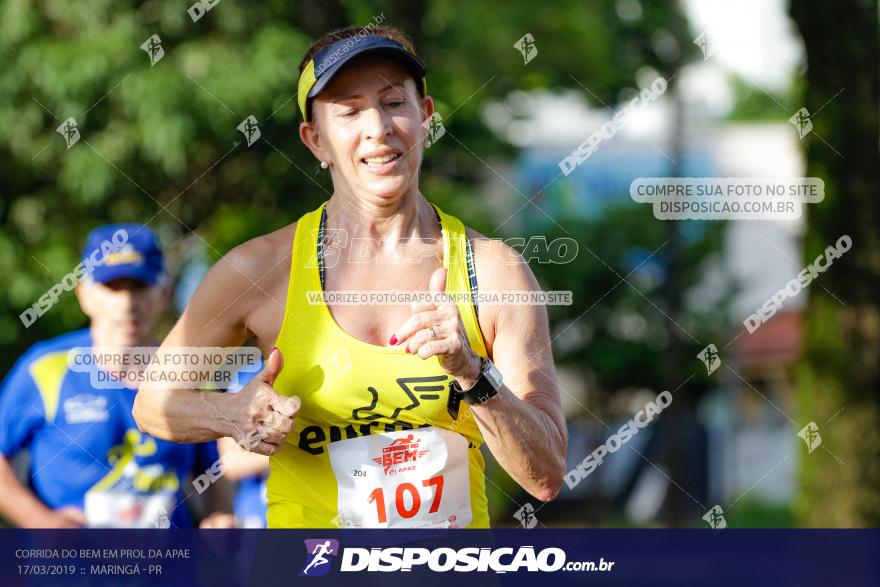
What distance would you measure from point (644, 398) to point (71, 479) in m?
13.7

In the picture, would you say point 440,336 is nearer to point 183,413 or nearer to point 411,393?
point 411,393

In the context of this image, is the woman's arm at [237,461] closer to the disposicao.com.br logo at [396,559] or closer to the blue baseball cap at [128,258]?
the blue baseball cap at [128,258]

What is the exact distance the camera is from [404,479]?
3117mm

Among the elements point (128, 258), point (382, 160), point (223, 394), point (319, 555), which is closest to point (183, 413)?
point (223, 394)

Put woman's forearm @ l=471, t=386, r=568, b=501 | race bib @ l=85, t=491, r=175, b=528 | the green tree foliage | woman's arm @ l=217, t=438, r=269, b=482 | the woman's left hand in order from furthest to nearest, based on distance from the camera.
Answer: the green tree foliage, woman's arm @ l=217, t=438, r=269, b=482, race bib @ l=85, t=491, r=175, b=528, woman's forearm @ l=471, t=386, r=568, b=501, the woman's left hand

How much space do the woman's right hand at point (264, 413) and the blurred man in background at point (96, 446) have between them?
1388mm

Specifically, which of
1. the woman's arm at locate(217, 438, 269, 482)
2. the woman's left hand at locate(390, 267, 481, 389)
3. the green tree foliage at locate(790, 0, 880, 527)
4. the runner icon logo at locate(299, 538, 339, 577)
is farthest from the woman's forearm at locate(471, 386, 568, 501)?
the green tree foliage at locate(790, 0, 880, 527)

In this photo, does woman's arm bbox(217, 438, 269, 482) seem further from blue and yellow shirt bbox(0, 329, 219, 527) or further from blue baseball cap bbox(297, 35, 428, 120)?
blue baseball cap bbox(297, 35, 428, 120)

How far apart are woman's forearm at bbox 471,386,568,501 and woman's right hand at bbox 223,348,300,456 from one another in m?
0.43

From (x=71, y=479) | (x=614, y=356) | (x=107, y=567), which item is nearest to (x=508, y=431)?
(x=107, y=567)

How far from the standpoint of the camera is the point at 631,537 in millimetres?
3871

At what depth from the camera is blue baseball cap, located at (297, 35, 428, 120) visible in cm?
301

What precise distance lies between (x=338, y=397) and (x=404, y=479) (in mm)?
310

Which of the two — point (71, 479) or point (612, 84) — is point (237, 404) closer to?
point (71, 479)
